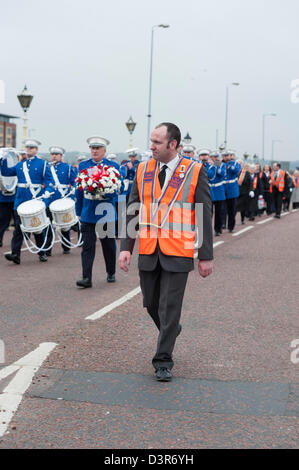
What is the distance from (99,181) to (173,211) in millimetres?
4257

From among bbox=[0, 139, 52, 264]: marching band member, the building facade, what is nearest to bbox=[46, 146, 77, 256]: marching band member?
bbox=[0, 139, 52, 264]: marching band member

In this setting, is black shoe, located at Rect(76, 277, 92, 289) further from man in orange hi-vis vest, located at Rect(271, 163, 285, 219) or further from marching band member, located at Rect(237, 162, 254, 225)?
man in orange hi-vis vest, located at Rect(271, 163, 285, 219)

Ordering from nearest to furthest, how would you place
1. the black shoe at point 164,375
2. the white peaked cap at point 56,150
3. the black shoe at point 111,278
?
the black shoe at point 164,375
the black shoe at point 111,278
the white peaked cap at point 56,150

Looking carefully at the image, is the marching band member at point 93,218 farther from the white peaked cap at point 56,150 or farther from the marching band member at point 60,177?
the white peaked cap at point 56,150

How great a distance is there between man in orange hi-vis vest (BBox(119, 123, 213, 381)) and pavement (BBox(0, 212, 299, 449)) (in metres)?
0.49

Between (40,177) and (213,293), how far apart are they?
4854mm

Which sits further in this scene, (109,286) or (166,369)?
(109,286)

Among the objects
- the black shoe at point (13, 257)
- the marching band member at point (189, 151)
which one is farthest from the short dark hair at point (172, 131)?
the marching band member at point (189, 151)

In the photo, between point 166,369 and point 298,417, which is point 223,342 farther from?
point 298,417

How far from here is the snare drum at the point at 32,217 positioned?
459 inches

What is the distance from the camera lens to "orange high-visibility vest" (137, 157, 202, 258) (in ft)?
17.6

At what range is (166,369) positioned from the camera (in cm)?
534

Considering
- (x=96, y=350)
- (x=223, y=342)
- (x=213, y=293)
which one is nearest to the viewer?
(x=96, y=350)

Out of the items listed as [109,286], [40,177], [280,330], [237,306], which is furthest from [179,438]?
[40,177]
